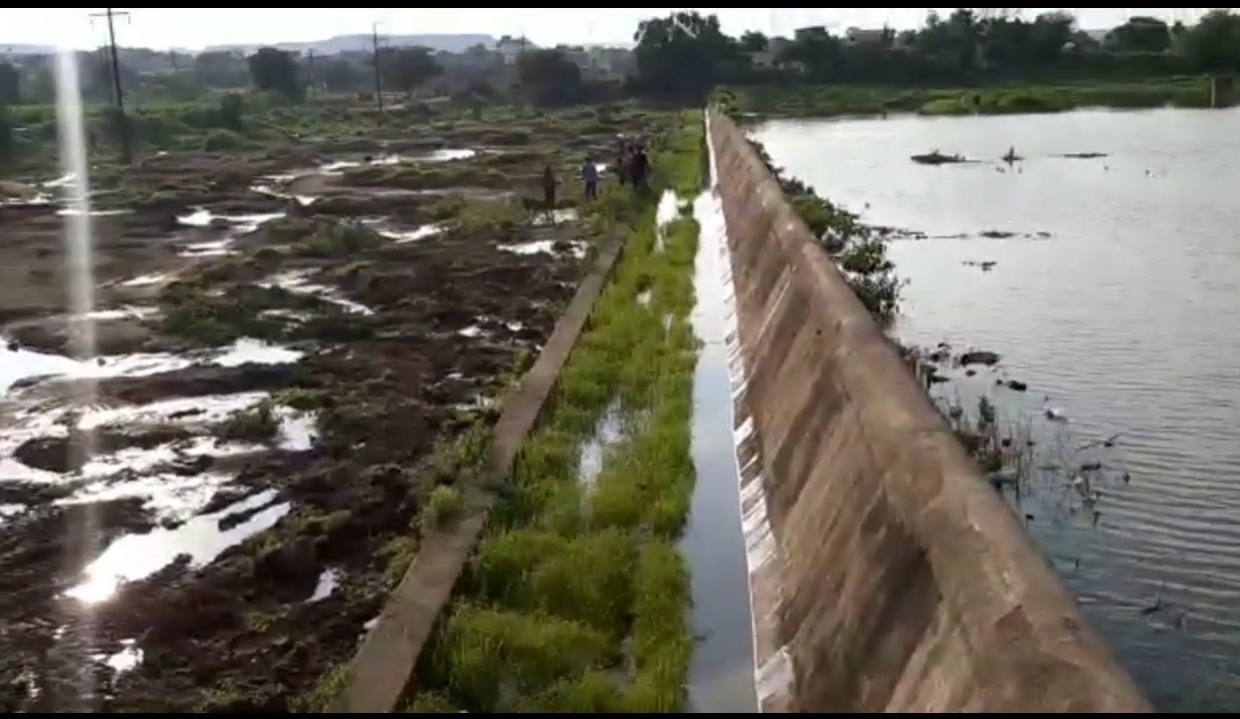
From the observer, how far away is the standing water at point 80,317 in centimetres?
645

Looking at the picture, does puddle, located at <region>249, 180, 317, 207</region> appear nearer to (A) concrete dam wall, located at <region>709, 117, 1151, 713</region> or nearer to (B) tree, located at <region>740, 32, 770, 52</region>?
(A) concrete dam wall, located at <region>709, 117, 1151, 713</region>

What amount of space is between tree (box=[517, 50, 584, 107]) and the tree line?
56 mm

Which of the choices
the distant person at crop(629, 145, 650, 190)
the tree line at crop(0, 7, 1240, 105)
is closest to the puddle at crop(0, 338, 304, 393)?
the distant person at crop(629, 145, 650, 190)

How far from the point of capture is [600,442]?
10.3 metres

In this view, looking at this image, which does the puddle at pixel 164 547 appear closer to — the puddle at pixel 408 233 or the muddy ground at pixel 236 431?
the muddy ground at pixel 236 431

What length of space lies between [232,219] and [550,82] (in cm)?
4734

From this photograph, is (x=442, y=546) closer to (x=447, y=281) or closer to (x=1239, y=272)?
(x=447, y=281)

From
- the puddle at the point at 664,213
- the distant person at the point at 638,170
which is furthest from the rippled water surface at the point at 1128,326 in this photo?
the distant person at the point at 638,170

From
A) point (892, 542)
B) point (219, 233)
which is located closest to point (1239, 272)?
point (892, 542)

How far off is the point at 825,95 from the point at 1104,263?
50.8m

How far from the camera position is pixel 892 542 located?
5.73 meters

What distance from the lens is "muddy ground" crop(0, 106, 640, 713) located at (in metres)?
6.70

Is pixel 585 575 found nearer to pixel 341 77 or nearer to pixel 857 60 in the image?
pixel 857 60

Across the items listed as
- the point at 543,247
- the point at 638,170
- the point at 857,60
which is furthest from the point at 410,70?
the point at 543,247
